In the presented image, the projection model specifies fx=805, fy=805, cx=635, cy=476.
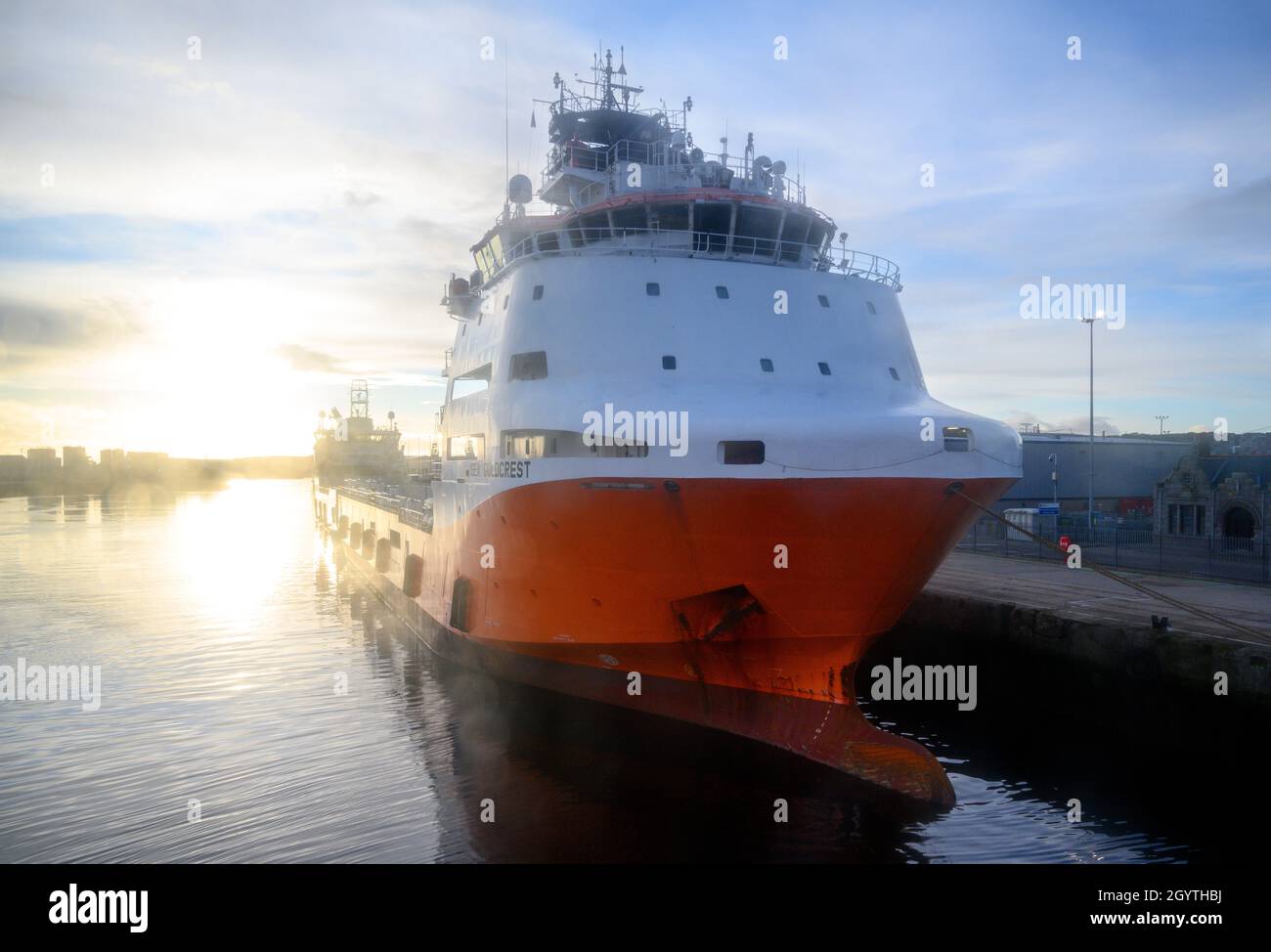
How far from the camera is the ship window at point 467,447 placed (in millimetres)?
15798

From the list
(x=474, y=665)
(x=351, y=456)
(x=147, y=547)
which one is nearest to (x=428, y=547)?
(x=474, y=665)

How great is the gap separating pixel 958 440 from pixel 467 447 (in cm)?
991

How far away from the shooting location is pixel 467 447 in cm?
1717

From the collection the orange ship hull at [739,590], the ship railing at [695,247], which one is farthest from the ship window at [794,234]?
the orange ship hull at [739,590]

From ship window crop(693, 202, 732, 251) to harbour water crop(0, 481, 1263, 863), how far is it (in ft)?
28.7

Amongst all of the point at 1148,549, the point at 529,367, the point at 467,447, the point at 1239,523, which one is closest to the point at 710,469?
the point at 529,367

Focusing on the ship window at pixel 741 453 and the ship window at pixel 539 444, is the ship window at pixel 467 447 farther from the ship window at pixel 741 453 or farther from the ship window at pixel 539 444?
the ship window at pixel 741 453

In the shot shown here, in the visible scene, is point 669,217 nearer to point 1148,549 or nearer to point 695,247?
point 695,247

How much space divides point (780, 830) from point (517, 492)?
258 inches

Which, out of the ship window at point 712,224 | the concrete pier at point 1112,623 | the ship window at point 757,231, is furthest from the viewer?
the ship window at point 757,231

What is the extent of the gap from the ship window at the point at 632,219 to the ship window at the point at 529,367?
3263 millimetres

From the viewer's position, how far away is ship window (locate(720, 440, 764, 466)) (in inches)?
455
